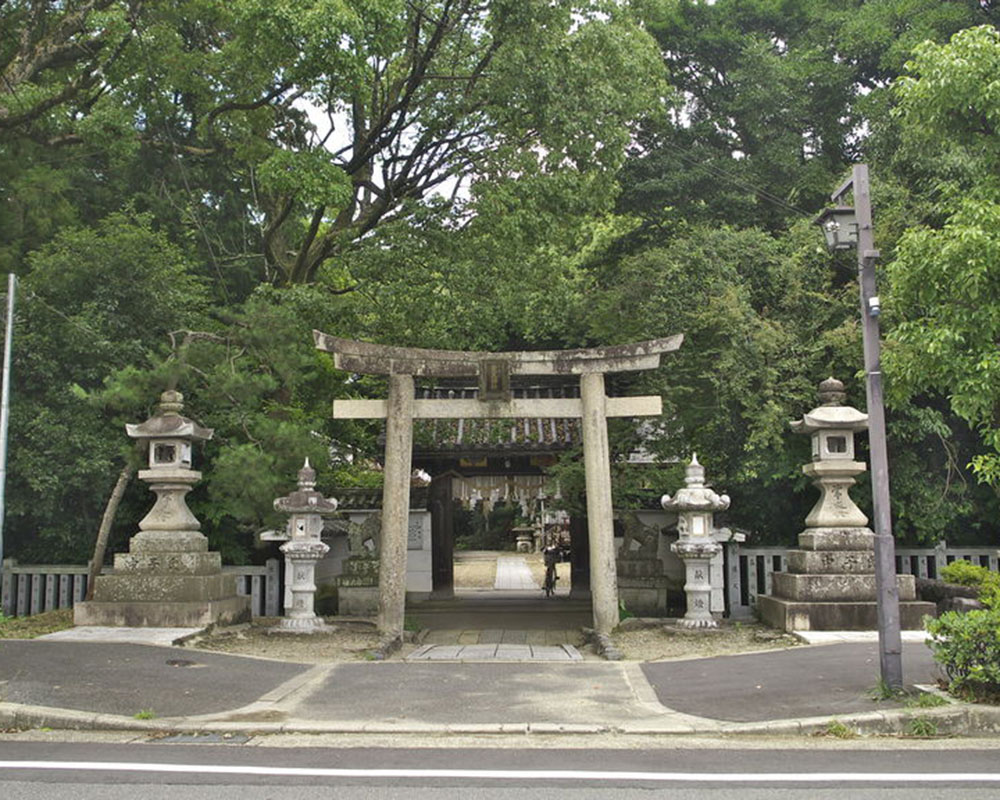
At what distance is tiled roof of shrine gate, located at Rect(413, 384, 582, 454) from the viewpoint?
740 inches

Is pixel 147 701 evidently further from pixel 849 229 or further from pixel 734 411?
pixel 734 411

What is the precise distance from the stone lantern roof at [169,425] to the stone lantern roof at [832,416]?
9358 millimetres

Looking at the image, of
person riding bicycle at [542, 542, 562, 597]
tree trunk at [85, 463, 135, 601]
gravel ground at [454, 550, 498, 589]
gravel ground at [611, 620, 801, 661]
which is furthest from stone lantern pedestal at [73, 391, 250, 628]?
gravel ground at [454, 550, 498, 589]

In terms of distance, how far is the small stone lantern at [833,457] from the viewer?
13.3 metres

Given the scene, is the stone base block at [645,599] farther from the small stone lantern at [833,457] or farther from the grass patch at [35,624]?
the grass patch at [35,624]

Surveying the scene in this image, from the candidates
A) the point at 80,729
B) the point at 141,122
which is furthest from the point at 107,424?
the point at 80,729

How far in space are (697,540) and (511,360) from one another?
406cm

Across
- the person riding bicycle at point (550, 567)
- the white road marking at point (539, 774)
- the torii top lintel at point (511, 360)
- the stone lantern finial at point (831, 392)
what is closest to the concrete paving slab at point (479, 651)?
the torii top lintel at point (511, 360)

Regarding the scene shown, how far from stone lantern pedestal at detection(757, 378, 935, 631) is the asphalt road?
5727mm

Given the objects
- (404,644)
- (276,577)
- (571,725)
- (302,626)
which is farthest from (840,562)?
(276,577)

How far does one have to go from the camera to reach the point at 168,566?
1327cm

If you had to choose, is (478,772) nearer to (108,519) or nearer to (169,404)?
(169,404)

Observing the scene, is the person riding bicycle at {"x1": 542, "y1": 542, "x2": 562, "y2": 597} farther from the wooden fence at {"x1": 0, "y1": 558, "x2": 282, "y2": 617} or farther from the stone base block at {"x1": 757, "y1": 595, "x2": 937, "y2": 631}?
the stone base block at {"x1": 757, "y1": 595, "x2": 937, "y2": 631}

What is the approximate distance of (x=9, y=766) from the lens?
6.30m
